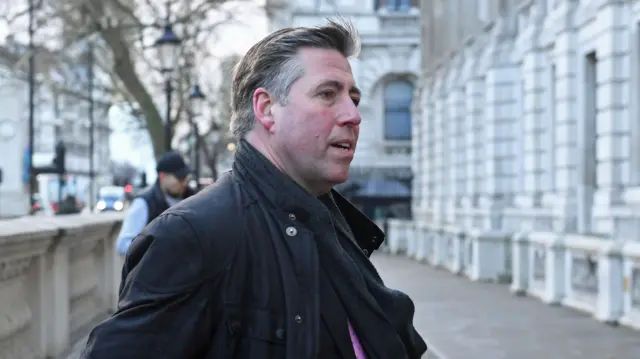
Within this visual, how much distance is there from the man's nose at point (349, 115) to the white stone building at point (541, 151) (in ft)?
38.5

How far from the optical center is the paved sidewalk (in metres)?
11.8

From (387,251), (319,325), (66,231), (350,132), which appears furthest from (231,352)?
(387,251)

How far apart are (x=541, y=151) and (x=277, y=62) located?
2135 centimetres

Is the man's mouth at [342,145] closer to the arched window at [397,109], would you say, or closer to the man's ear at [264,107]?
the man's ear at [264,107]

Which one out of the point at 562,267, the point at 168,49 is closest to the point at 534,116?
the point at 562,267

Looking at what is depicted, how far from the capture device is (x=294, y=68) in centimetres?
262

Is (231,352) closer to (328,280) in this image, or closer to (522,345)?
(328,280)

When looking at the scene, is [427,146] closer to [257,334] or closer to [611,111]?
[611,111]

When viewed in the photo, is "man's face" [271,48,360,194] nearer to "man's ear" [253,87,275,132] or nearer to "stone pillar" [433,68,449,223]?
"man's ear" [253,87,275,132]

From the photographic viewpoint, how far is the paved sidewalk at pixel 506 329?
11.8 metres

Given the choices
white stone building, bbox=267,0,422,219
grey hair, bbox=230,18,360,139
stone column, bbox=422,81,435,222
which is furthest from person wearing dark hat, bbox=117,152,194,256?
white stone building, bbox=267,0,422,219

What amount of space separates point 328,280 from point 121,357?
19.8 inches

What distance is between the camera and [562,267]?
17.3 meters

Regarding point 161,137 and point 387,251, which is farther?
point 387,251
